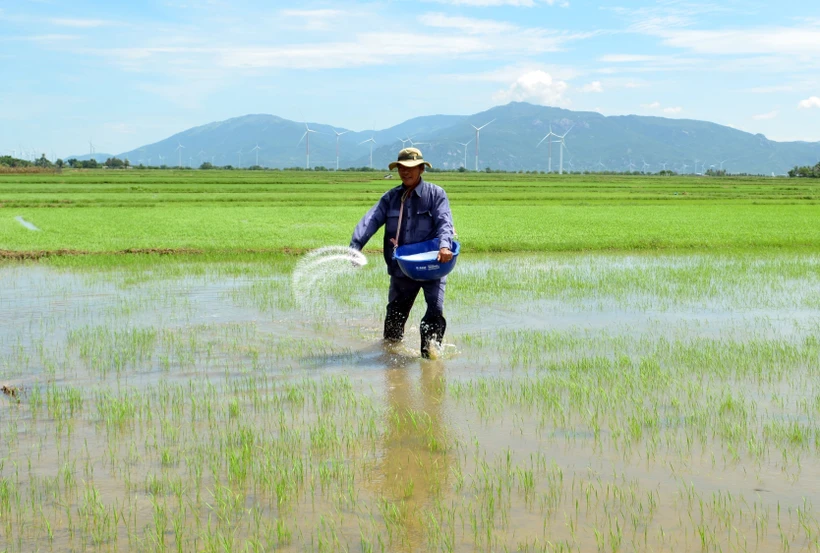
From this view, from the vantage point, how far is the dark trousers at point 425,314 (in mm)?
6199

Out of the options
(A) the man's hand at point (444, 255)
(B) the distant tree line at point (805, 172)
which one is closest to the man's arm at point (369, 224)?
(A) the man's hand at point (444, 255)

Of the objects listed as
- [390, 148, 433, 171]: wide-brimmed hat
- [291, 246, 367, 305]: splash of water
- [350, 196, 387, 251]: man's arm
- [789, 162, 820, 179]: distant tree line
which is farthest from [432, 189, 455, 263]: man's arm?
[789, 162, 820, 179]: distant tree line

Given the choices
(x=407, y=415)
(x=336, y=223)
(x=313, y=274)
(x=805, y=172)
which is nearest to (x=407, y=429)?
(x=407, y=415)

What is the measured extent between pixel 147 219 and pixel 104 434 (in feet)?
55.3

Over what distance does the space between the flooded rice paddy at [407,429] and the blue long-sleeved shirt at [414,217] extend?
97 cm

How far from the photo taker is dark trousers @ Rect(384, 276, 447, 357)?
244 inches

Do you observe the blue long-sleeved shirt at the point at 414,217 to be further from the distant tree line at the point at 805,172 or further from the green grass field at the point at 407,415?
the distant tree line at the point at 805,172

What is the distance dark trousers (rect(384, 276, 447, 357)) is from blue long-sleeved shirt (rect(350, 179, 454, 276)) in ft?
0.94

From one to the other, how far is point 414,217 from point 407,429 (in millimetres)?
2132

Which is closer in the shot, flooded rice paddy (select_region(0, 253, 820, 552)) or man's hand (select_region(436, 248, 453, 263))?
flooded rice paddy (select_region(0, 253, 820, 552))

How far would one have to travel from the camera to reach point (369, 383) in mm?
5543

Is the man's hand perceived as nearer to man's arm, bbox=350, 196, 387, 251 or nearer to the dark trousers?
the dark trousers

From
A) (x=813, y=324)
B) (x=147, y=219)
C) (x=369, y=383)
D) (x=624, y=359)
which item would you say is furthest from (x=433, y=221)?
(x=147, y=219)

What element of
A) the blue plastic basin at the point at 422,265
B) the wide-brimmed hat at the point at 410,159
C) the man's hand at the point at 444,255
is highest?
the wide-brimmed hat at the point at 410,159
